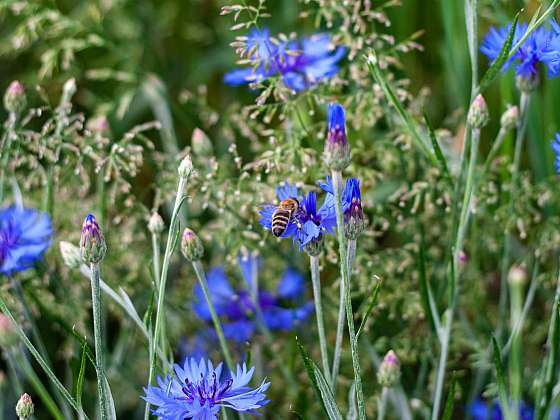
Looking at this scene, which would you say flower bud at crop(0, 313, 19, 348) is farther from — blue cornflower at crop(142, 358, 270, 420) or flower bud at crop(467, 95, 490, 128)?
flower bud at crop(467, 95, 490, 128)

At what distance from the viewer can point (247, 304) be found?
1140mm

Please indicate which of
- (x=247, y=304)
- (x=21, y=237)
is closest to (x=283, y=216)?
(x=21, y=237)

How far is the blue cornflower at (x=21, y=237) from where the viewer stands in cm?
83

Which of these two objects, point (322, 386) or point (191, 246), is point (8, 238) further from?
point (322, 386)

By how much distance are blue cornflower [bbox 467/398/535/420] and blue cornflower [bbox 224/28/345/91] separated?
0.43 metres

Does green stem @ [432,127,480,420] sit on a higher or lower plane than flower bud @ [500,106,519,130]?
lower

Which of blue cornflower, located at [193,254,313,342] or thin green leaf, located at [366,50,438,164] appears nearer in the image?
thin green leaf, located at [366,50,438,164]

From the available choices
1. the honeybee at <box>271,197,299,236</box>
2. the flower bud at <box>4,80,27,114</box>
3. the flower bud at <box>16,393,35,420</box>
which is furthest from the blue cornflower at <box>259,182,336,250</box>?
the flower bud at <box>4,80,27,114</box>

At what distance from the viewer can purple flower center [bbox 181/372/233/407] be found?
65 centimetres

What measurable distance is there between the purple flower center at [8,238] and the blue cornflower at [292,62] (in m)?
0.30

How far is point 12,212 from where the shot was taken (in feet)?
2.98

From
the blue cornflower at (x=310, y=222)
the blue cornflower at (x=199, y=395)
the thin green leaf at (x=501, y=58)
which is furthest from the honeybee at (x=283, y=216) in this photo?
the thin green leaf at (x=501, y=58)

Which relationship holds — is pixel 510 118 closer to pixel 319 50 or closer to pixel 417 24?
pixel 319 50

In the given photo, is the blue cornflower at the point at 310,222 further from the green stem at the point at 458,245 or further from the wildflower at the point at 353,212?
the green stem at the point at 458,245
